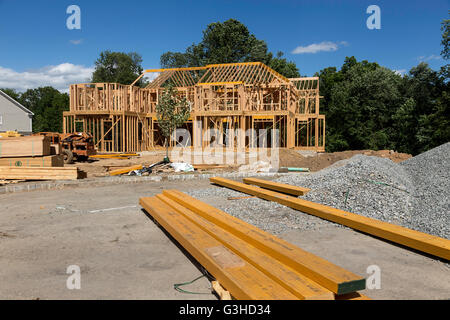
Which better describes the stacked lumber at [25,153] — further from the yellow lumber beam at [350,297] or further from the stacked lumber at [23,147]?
the yellow lumber beam at [350,297]

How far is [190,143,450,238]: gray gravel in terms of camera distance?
20.9 feet

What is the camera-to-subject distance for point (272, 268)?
11.8ft

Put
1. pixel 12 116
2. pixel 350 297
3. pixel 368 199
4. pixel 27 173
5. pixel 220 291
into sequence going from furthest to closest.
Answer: pixel 12 116, pixel 27 173, pixel 368 199, pixel 220 291, pixel 350 297

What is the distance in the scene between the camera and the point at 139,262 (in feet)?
14.8

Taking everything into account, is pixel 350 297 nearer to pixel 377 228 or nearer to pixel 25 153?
pixel 377 228

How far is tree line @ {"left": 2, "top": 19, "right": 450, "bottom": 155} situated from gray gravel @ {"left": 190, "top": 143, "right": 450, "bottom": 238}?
22174 millimetres

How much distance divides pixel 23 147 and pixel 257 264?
1249 centimetres

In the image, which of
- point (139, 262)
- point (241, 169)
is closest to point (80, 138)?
point (241, 169)

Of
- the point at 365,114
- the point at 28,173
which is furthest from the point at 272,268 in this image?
the point at 365,114

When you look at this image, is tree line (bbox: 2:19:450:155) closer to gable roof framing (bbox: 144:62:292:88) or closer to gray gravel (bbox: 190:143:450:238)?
gable roof framing (bbox: 144:62:292:88)

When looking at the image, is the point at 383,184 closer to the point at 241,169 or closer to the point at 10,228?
the point at 10,228

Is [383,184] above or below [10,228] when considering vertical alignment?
above

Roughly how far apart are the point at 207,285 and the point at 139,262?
A: 1222mm

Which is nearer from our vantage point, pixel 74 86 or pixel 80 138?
pixel 80 138
